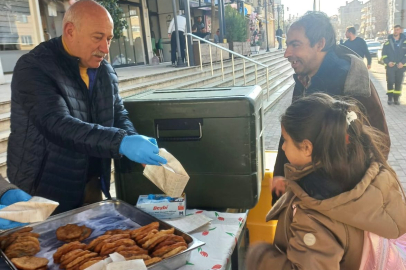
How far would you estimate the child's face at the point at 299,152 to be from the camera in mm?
1288

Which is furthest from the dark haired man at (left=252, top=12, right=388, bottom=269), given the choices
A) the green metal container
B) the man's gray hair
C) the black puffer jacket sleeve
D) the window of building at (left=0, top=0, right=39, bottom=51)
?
the window of building at (left=0, top=0, right=39, bottom=51)

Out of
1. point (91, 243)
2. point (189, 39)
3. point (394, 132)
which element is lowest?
point (394, 132)

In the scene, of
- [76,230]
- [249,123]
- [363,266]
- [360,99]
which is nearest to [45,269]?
[76,230]

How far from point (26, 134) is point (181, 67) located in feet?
28.4

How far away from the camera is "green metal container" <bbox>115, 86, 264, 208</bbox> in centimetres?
149

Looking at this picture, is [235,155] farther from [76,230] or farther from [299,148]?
[76,230]

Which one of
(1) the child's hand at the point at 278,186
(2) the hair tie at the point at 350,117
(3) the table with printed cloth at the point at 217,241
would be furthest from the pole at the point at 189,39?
(2) the hair tie at the point at 350,117

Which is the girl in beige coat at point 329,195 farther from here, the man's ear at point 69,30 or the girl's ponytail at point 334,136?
the man's ear at point 69,30

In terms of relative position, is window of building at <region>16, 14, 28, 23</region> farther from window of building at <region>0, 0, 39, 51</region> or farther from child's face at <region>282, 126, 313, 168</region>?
child's face at <region>282, 126, 313, 168</region>

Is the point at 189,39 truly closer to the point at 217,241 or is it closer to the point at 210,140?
the point at 210,140

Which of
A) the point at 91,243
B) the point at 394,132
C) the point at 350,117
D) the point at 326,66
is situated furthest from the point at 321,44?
the point at 394,132

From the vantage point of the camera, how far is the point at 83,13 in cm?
161

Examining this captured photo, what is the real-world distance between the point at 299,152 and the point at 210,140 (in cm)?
41

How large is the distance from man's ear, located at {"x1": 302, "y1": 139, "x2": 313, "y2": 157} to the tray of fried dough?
0.51 metres
